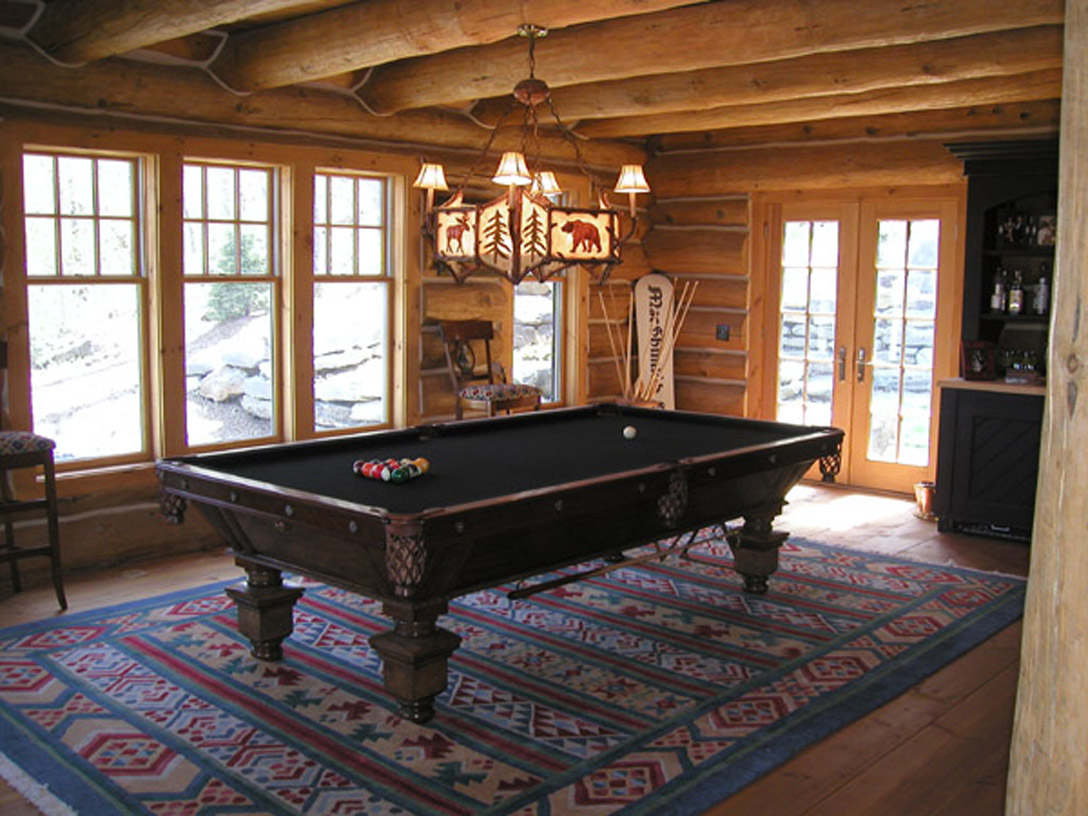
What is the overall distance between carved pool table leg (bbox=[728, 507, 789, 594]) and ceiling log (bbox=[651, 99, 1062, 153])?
3.35 meters

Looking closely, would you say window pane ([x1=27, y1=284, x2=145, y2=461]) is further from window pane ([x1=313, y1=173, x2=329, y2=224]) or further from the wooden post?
the wooden post

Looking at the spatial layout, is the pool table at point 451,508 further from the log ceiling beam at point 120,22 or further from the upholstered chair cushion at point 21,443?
the log ceiling beam at point 120,22

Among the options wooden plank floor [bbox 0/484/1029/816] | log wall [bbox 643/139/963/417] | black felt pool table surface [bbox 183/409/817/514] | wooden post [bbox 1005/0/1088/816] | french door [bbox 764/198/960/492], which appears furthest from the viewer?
log wall [bbox 643/139/963/417]

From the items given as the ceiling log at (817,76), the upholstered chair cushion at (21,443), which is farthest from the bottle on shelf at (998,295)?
the upholstered chair cushion at (21,443)

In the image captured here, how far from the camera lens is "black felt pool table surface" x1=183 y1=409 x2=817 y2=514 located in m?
4.20

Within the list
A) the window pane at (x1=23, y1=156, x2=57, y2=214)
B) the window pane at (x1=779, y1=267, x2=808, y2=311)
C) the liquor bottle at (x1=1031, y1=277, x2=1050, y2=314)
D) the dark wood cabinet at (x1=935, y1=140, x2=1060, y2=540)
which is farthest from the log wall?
the window pane at (x1=23, y1=156, x2=57, y2=214)

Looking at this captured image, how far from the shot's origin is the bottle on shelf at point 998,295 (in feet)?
23.4

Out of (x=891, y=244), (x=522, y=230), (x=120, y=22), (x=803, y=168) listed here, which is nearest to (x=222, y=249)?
(x=120, y=22)

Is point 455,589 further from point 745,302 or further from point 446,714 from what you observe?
point 745,302

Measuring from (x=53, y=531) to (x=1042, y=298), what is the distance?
240 inches

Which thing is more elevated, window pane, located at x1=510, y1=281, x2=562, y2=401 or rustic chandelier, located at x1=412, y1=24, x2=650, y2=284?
rustic chandelier, located at x1=412, y1=24, x2=650, y2=284

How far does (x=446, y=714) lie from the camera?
410cm

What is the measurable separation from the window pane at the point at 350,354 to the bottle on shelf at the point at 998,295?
13.5ft

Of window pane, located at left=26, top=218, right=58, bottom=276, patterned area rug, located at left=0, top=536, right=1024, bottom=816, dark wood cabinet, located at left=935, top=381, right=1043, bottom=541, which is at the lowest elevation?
patterned area rug, located at left=0, top=536, right=1024, bottom=816
